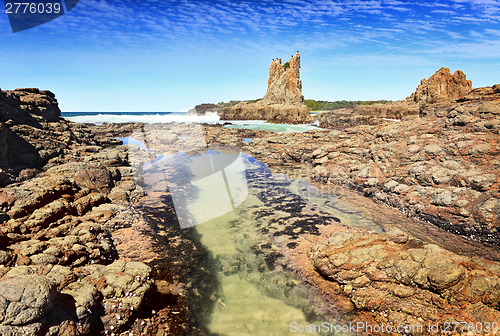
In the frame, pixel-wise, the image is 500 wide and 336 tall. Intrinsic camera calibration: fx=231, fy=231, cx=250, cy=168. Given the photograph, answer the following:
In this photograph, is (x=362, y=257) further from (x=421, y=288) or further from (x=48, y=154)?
(x=48, y=154)

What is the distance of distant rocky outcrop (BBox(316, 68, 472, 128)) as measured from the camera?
1937 inches

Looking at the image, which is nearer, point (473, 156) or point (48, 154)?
point (473, 156)

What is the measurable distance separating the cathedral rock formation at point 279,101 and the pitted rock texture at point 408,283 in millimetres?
59513

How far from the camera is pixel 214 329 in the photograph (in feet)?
17.6

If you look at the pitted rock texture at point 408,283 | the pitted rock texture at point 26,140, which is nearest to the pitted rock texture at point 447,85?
the pitted rock texture at point 408,283

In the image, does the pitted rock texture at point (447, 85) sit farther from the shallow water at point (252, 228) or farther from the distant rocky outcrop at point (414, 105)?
the shallow water at point (252, 228)

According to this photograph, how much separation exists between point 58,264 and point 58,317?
239cm

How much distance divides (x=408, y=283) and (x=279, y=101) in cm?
7510

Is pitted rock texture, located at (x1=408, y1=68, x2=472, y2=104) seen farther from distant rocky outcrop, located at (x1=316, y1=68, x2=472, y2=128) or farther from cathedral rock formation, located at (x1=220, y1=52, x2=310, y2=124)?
cathedral rock formation, located at (x1=220, y1=52, x2=310, y2=124)

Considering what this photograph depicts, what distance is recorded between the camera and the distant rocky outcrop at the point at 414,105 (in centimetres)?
Result: 4919

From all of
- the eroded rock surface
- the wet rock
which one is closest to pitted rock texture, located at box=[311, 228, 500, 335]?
the wet rock

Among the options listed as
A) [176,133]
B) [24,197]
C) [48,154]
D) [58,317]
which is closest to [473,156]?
[58,317]

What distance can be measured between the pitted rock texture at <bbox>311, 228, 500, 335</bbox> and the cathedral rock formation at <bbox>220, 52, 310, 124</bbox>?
59.5 m

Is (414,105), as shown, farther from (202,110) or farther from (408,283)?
(202,110)
